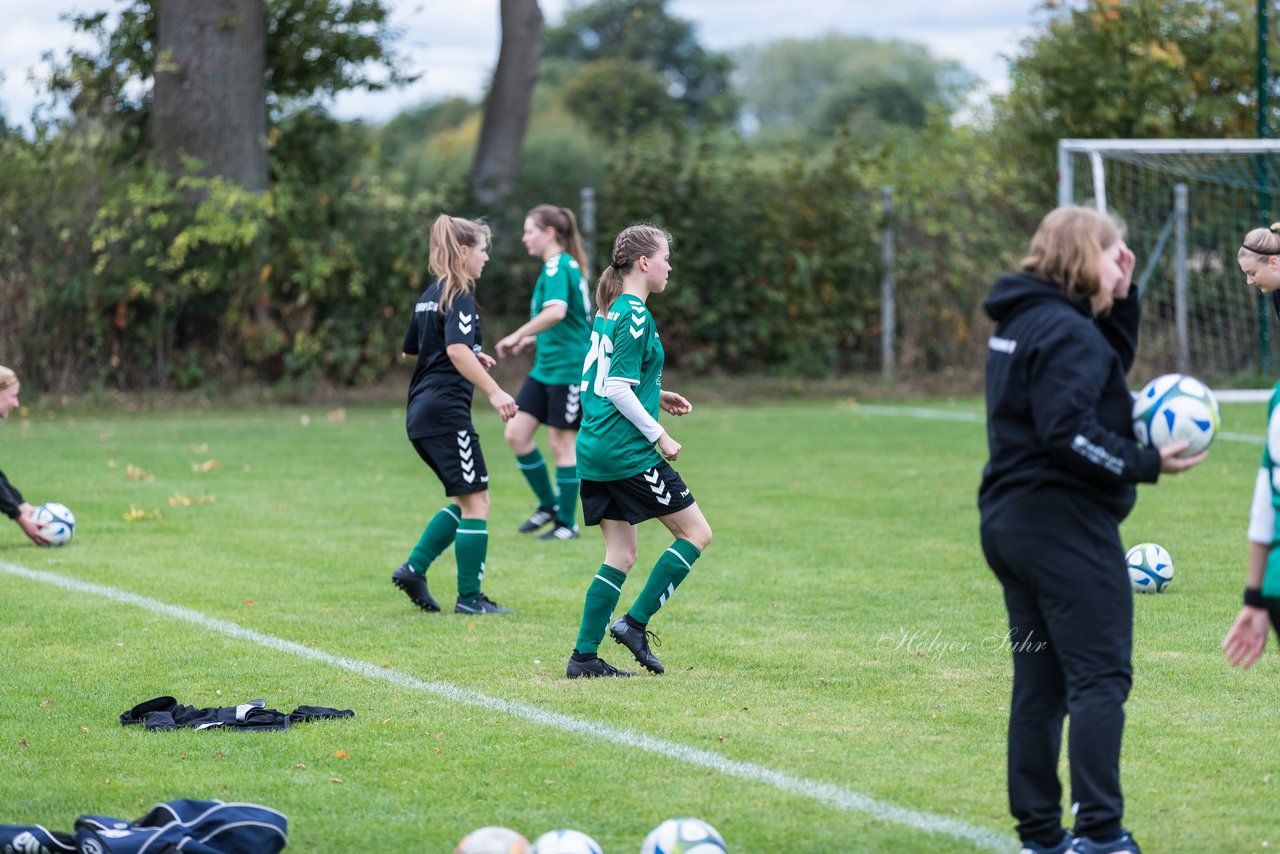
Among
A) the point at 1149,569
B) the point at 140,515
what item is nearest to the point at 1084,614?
the point at 1149,569

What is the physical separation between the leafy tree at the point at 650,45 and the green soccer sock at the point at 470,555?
2696 inches

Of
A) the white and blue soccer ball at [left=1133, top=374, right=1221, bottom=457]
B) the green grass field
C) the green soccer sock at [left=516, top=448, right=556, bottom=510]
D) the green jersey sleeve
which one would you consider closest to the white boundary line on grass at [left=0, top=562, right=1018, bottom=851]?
the green grass field

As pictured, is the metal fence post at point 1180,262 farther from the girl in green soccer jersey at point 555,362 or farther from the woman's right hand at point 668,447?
the woman's right hand at point 668,447

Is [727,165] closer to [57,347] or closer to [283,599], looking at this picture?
[57,347]

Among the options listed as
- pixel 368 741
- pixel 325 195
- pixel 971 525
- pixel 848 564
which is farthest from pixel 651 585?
pixel 325 195

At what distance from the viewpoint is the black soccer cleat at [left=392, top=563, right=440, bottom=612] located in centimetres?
789

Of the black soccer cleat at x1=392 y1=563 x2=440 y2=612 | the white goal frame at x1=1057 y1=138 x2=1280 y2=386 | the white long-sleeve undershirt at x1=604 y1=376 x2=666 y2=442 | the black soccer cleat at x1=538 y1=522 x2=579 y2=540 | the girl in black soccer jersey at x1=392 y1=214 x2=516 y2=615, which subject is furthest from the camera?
the white goal frame at x1=1057 y1=138 x2=1280 y2=386

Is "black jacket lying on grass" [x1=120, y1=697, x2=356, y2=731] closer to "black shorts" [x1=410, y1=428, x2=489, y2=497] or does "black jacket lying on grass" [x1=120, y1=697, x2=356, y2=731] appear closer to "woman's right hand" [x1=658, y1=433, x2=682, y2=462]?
"woman's right hand" [x1=658, y1=433, x2=682, y2=462]

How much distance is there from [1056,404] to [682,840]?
148 centimetres

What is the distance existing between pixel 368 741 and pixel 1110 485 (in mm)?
2810

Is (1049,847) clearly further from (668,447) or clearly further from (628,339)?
(628,339)

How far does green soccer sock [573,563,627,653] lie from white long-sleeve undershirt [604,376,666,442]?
66cm

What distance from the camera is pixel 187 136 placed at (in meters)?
19.8

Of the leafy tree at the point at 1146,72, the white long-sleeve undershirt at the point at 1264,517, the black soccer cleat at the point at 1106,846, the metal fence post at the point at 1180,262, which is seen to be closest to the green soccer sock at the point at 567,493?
the black soccer cleat at the point at 1106,846
